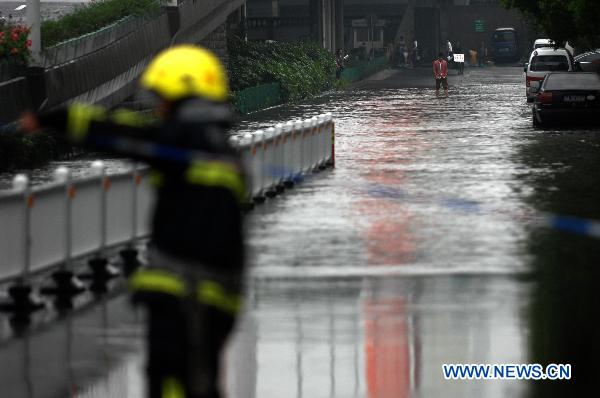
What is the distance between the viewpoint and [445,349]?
461 inches

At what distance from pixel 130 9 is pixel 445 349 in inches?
1331

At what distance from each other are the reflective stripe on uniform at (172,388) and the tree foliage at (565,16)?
3541 cm

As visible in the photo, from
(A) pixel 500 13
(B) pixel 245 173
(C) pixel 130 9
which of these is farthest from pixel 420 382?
(A) pixel 500 13

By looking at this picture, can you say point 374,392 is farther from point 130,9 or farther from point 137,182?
point 130,9

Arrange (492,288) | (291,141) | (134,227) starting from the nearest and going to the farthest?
(492,288) → (134,227) → (291,141)

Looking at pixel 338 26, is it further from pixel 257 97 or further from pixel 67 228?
pixel 67 228

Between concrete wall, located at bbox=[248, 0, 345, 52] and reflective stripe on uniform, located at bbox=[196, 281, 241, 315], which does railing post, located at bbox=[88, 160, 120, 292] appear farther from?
concrete wall, located at bbox=[248, 0, 345, 52]

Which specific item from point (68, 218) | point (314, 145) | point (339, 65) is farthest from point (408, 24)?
point (68, 218)

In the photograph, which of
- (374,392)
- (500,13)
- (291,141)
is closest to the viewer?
(374,392)

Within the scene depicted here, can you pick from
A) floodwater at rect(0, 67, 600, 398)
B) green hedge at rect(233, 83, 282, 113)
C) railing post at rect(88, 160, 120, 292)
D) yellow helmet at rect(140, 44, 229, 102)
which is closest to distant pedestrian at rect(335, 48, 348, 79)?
green hedge at rect(233, 83, 282, 113)

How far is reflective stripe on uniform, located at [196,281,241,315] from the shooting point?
6.61 metres

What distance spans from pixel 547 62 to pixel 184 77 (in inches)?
2100

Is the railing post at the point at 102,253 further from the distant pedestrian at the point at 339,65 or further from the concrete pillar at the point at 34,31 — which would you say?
the distant pedestrian at the point at 339,65

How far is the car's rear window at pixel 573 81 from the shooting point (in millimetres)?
40500
